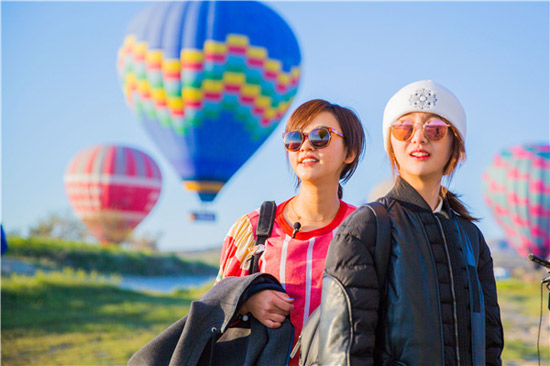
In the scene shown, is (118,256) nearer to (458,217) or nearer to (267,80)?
(267,80)

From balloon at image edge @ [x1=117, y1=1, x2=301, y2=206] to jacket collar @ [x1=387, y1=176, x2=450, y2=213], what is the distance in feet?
46.9

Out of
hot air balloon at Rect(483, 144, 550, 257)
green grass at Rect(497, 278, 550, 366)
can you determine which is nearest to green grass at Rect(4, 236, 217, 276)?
hot air balloon at Rect(483, 144, 550, 257)

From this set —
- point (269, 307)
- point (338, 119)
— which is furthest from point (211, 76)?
point (269, 307)

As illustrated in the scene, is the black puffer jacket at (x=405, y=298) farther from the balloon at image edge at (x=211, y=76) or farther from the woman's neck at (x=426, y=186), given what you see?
the balloon at image edge at (x=211, y=76)

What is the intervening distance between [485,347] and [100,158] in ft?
80.2

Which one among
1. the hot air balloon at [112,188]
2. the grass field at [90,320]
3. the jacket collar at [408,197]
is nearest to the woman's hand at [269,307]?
the jacket collar at [408,197]

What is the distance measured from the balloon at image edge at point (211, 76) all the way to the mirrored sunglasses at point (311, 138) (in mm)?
13851

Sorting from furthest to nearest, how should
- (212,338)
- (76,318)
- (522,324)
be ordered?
(522,324) → (76,318) → (212,338)

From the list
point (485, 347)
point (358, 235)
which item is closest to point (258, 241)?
point (358, 235)

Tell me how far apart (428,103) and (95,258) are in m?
21.4

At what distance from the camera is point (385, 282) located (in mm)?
1903

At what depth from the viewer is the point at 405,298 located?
72.4 inches

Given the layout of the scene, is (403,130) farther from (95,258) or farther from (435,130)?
(95,258)

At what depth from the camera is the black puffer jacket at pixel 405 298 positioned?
1.81m
